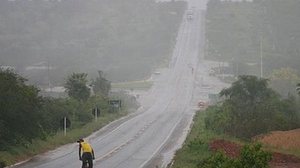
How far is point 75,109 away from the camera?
45719mm

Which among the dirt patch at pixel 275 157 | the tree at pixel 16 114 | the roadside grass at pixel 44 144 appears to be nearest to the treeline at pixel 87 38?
the roadside grass at pixel 44 144

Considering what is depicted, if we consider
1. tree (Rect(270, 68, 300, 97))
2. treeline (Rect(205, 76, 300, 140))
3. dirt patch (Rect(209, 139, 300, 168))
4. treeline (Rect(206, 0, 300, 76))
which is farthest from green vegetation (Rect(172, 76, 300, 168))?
treeline (Rect(206, 0, 300, 76))

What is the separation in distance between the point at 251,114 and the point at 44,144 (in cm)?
1573

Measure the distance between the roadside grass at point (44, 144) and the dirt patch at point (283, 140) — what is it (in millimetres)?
10625

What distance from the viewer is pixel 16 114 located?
2647cm

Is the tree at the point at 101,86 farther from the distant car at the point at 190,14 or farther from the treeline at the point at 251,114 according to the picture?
the distant car at the point at 190,14

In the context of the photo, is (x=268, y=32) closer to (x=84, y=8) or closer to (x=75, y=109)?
(x=84, y=8)

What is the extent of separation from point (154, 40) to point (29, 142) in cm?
13295

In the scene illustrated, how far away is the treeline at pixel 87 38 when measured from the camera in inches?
5049

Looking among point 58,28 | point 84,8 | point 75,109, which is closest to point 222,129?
point 75,109

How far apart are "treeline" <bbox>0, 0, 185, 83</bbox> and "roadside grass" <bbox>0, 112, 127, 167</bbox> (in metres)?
71.8

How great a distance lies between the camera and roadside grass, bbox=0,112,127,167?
24359mm

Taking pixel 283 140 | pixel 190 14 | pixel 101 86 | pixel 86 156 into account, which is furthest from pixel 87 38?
pixel 86 156

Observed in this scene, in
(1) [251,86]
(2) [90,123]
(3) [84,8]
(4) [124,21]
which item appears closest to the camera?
(2) [90,123]
